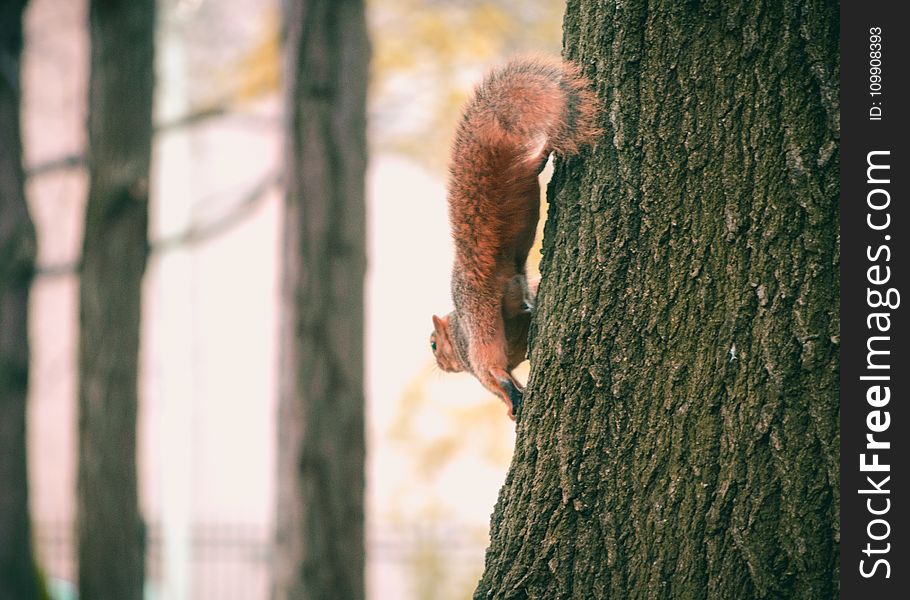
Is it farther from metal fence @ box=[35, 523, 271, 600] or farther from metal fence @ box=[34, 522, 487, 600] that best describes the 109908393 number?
metal fence @ box=[35, 523, 271, 600]

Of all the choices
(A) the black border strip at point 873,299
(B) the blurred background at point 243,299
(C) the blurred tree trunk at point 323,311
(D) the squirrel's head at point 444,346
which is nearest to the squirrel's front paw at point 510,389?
(D) the squirrel's head at point 444,346

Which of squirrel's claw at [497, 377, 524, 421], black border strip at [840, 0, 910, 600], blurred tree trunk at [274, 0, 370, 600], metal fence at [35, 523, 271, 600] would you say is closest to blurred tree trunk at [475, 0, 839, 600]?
black border strip at [840, 0, 910, 600]

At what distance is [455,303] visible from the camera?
9.37ft

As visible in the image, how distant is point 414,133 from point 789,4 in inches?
311

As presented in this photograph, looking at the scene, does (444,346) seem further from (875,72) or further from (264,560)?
(264,560)

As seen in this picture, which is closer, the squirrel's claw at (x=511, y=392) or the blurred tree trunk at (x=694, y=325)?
the blurred tree trunk at (x=694, y=325)

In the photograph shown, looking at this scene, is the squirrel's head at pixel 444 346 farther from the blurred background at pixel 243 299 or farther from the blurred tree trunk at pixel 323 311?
the blurred background at pixel 243 299

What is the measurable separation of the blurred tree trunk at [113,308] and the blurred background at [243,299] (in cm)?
108

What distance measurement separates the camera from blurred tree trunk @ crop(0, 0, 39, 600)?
607cm

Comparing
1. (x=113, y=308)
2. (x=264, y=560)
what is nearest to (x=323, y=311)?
(x=113, y=308)

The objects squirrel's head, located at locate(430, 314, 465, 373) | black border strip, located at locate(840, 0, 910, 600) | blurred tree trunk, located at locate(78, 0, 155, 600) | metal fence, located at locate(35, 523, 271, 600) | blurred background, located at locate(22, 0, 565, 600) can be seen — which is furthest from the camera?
metal fence, located at locate(35, 523, 271, 600)

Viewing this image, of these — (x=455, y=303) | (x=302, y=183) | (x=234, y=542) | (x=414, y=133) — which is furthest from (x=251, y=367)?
(x=455, y=303)

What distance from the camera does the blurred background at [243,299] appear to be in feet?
28.7

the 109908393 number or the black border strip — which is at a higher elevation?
the 109908393 number
